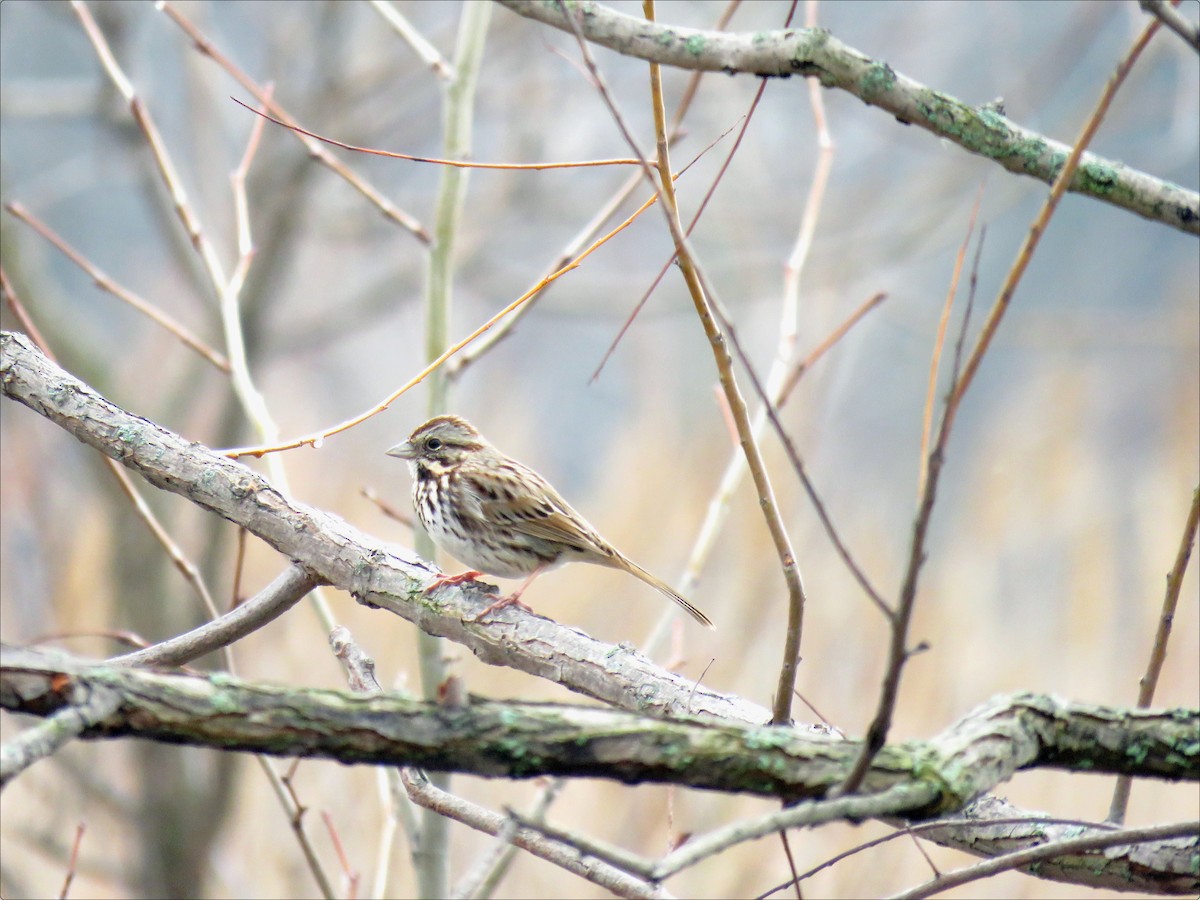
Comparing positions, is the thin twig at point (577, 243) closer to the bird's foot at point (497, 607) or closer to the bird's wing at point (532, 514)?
the bird's wing at point (532, 514)

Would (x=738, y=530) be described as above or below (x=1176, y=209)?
above

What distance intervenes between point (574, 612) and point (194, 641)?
11.8 feet

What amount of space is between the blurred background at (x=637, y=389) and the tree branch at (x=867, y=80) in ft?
9.32

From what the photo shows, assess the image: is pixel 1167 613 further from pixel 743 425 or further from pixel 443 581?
pixel 443 581

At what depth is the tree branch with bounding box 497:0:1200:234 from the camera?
5.03 ft

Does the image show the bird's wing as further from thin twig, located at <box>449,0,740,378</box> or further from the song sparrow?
thin twig, located at <box>449,0,740,378</box>

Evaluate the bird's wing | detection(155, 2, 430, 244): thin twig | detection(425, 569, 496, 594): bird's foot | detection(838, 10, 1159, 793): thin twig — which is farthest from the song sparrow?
detection(838, 10, 1159, 793): thin twig

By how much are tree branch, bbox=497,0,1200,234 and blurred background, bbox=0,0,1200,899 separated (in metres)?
2.84

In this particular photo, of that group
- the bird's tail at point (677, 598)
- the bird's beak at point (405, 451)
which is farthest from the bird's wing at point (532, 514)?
the bird's beak at point (405, 451)

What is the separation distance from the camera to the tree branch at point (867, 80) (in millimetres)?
1534

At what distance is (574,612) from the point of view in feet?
18.2

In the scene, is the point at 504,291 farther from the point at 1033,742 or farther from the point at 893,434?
the point at 1033,742

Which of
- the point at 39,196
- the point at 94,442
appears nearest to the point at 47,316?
the point at 39,196

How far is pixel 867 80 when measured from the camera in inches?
60.9
